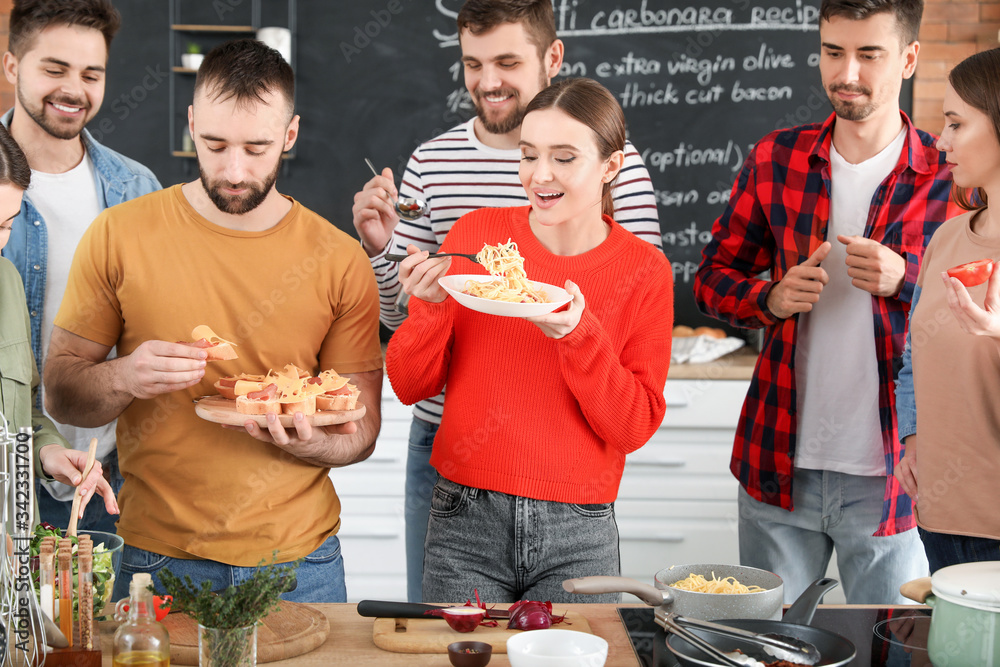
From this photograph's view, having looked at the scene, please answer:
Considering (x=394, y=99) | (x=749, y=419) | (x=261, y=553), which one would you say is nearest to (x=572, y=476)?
(x=261, y=553)

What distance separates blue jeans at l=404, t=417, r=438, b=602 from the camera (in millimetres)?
2373

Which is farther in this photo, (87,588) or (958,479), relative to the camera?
(958,479)

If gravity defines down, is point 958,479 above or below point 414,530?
above

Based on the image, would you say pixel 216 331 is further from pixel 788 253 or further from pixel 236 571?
pixel 788 253

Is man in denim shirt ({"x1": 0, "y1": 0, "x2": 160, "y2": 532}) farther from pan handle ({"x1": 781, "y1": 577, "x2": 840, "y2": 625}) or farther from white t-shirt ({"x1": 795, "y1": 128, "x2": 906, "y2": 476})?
white t-shirt ({"x1": 795, "y1": 128, "x2": 906, "y2": 476})

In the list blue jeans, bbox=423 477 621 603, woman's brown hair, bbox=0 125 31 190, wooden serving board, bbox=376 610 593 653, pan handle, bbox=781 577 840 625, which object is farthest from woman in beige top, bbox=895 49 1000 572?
woman's brown hair, bbox=0 125 31 190

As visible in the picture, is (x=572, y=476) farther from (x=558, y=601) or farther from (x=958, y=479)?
(x=958, y=479)

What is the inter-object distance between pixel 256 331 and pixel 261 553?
43 centimetres

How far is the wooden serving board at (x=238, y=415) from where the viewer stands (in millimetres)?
1626

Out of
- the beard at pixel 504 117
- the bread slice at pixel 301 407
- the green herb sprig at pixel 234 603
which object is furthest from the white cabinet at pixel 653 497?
the green herb sprig at pixel 234 603

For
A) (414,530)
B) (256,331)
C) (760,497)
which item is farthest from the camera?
(414,530)

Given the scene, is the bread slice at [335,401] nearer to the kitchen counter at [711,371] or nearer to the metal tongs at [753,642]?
the metal tongs at [753,642]

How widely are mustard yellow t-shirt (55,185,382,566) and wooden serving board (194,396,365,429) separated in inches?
3.5

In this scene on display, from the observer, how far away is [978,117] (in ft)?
5.78
